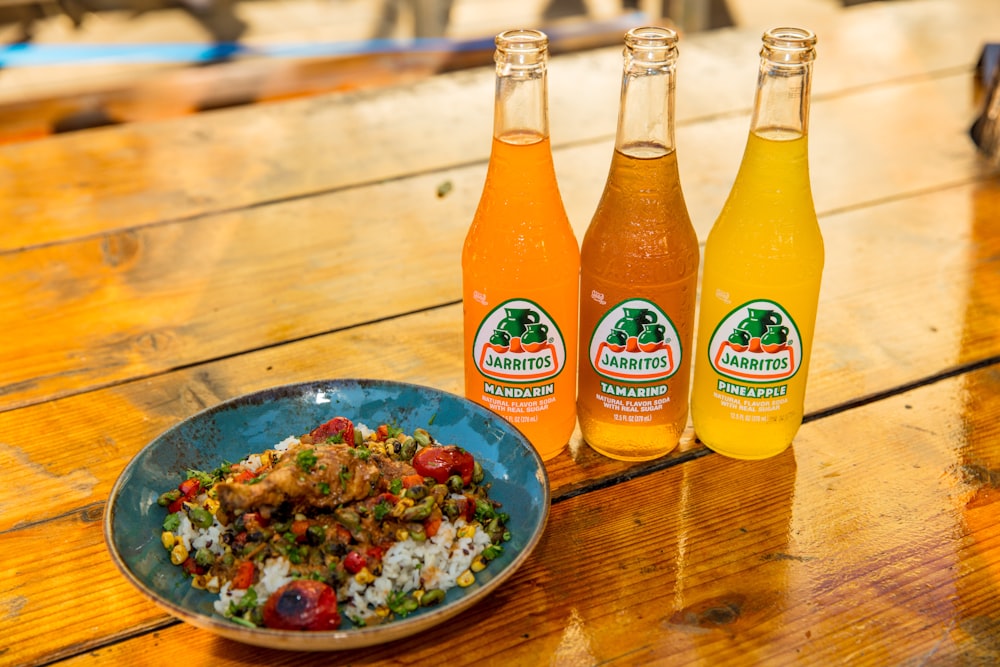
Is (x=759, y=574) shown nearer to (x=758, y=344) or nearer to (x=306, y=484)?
(x=758, y=344)

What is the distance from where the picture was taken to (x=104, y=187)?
5.60 feet

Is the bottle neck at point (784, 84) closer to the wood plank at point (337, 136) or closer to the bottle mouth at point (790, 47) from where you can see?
the bottle mouth at point (790, 47)

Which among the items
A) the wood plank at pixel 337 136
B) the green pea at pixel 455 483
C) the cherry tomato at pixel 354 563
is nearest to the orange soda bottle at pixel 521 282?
the green pea at pixel 455 483

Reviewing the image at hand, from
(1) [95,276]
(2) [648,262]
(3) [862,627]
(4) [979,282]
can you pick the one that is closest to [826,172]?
(4) [979,282]

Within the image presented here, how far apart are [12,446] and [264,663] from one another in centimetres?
47

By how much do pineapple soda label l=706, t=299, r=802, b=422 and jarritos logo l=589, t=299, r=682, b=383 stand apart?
0.05 m

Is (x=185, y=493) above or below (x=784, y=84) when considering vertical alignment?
below

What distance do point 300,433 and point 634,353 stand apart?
341mm

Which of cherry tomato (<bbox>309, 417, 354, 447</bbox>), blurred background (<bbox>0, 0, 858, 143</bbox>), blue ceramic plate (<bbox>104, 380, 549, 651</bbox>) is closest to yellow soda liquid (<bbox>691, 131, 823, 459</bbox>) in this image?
blue ceramic plate (<bbox>104, 380, 549, 651</bbox>)

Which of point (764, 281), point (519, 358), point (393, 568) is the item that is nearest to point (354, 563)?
point (393, 568)

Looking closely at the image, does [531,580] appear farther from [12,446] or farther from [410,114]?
[410,114]

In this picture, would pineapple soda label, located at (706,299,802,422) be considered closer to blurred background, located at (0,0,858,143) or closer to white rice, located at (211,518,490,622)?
white rice, located at (211,518,490,622)

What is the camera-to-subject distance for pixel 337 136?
1878mm

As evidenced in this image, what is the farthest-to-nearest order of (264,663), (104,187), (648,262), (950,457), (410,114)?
(410,114) → (104,187) → (950,457) → (648,262) → (264,663)
